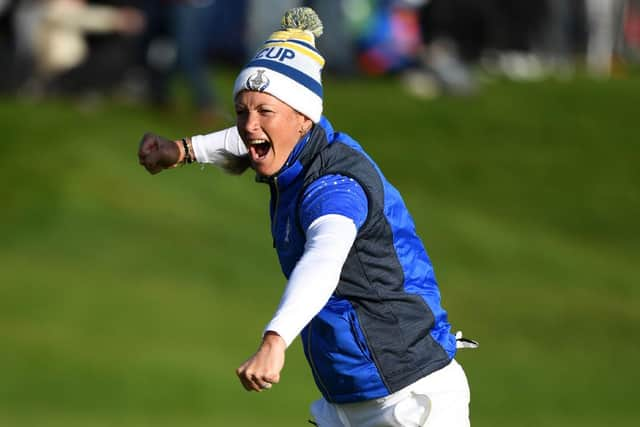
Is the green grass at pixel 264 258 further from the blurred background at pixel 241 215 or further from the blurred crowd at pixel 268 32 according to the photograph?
the blurred crowd at pixel 268 32

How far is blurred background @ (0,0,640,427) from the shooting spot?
1331 centimetres

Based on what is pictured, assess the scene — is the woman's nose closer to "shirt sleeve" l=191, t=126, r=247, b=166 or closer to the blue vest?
the blue vest

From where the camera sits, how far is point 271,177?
16.6ft

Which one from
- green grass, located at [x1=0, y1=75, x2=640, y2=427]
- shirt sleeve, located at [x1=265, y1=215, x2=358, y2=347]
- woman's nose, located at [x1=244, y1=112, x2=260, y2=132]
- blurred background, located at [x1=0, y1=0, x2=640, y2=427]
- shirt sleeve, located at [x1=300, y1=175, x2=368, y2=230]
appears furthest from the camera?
blurred background, located at [x1=0, y1=0, x2=640, y2=427]

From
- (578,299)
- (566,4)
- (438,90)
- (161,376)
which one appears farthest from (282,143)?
(566,4)

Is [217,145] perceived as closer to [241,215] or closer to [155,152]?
[155,152]

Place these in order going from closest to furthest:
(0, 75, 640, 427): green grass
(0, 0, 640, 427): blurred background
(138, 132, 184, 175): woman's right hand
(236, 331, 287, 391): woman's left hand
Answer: (236, 331, 287, 391): woman's left hand, (138, 132, 184, 175): woman's right hand, (0, 75, 640, 427): green grass, (0, 0, 640, 427): blurred background

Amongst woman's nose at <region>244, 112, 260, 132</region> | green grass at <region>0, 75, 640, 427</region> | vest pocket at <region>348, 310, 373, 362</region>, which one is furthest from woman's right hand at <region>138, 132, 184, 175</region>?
green grass at <region>0, 75, 640, 427</region>

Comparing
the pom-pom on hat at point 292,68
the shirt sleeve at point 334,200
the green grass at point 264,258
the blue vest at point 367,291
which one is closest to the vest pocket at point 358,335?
the blue vest at point 367,291

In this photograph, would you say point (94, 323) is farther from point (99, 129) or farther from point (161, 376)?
point (99, 129)

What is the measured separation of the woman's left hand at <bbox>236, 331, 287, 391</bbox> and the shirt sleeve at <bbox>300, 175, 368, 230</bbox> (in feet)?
2.10

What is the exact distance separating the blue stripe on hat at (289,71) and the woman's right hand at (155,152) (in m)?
0.67

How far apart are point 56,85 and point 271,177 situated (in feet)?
46.6

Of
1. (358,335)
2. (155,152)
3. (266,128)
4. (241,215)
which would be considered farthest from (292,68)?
(241,215)
